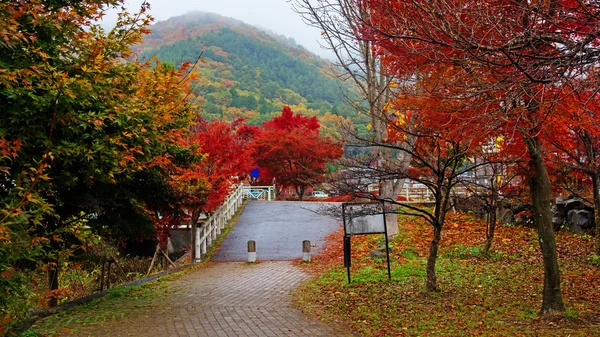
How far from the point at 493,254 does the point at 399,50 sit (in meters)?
8.39

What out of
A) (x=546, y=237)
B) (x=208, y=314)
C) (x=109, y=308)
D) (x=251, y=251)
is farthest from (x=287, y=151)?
(x=546, y=237)

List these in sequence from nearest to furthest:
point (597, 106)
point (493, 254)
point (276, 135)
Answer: point (597, 106), point (493, 254), point (276, 135)

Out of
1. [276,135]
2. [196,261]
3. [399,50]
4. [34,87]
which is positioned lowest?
[196,261]

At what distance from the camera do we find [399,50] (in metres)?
7.51

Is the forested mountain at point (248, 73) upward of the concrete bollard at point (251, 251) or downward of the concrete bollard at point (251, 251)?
upward

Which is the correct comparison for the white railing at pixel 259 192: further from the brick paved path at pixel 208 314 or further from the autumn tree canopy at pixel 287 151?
the brick paved path at pixel 208 314

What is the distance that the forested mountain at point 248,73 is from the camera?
69.0 m

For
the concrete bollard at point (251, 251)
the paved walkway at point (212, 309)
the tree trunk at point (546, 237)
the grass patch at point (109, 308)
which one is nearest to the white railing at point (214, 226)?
the paved walkway at point (212, 309)

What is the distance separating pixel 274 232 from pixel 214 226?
117 inches

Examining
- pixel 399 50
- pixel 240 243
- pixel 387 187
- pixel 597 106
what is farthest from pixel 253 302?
pixel 240 243

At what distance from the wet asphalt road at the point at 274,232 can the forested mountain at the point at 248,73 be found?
30.8m

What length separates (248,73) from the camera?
92.7m

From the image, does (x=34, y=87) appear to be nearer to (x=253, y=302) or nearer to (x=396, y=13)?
(x=396, y=13)

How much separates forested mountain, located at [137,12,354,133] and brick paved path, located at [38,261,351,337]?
151 feet
